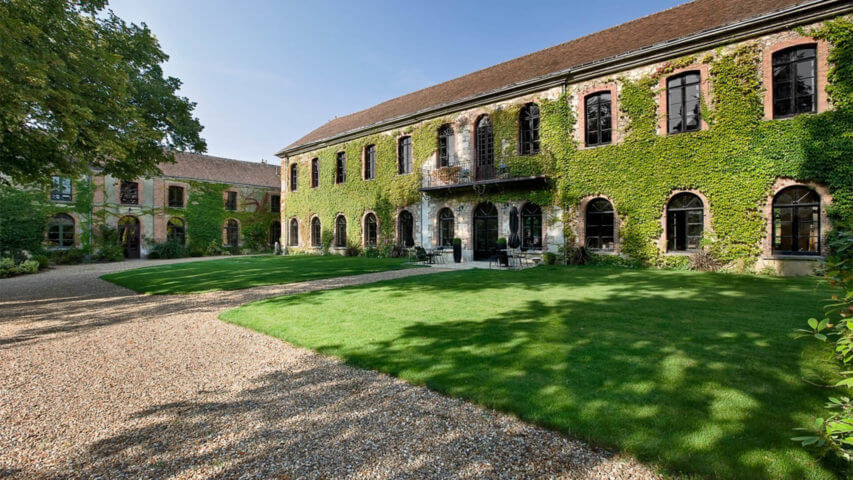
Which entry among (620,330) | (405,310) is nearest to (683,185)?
(620,330)

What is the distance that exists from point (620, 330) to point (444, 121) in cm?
1570

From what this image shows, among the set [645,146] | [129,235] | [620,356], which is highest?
[645,146]

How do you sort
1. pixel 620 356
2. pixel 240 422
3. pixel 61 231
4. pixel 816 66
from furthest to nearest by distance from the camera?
1. pixel 61 231
2. pixel 816 66
3. pixel 620 356
4. pixel 240 422

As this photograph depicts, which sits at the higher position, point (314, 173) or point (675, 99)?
point (675, 99)

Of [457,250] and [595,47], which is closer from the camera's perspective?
[595,47]

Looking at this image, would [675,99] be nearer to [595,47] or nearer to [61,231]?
[595,47]

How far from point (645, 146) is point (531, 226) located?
17.0 feet

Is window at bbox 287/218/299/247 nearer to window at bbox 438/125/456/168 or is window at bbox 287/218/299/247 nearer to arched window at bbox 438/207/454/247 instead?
arched window at bbox 438/207/454/247

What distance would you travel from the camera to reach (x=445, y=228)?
19219 mm

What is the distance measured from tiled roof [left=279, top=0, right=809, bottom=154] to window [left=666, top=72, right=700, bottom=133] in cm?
143

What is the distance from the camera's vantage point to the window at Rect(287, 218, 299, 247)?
2777cm

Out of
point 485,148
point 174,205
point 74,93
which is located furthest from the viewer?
point 174,205

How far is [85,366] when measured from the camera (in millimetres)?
4590

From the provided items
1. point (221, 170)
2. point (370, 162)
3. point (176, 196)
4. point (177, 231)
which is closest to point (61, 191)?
point (176, 196)
